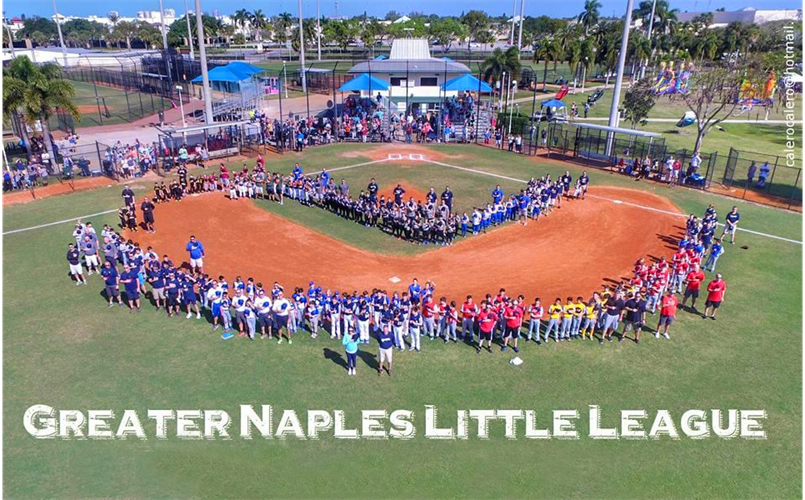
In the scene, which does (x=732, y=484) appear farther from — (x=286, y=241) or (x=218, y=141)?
(x=218, y=141)

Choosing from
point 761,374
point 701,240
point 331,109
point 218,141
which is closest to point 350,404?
point 761,374

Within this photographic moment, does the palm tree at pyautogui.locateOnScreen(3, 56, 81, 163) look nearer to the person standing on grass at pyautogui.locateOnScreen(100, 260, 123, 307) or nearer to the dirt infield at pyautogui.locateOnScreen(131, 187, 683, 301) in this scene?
the dirt infield at pyautogui.locateOnScreen(131, 187, 683, 301)

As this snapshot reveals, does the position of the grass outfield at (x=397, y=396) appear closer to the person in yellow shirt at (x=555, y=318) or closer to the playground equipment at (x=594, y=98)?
the person in yellow shirt at (x=555, y=318)

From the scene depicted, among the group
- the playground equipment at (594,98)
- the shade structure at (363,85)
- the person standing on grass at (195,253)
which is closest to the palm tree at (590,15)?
the playground equipment at (594,98)

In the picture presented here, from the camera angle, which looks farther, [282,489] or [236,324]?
[236,324]

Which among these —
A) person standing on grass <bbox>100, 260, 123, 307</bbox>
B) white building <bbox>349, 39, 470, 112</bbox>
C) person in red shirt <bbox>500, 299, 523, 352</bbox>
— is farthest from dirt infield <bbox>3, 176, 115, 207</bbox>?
person in red shirt <bbox>500, 299, 523, 352</bbox>

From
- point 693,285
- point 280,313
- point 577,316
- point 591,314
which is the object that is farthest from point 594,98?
point 280,313
